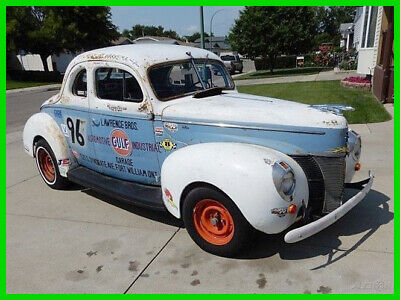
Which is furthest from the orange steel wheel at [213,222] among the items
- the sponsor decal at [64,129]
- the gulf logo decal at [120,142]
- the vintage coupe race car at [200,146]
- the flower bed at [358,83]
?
the flower bed at [358,83]

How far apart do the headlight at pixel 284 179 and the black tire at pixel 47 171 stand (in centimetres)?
332

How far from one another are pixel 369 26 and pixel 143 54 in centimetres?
1193

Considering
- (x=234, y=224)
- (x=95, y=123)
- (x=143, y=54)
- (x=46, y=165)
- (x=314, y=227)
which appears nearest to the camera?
(x=314, y=227)

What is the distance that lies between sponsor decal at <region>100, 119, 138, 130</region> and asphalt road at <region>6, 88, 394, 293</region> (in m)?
1.07

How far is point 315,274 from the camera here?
301cm

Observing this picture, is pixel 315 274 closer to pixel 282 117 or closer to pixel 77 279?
pixel 282 117

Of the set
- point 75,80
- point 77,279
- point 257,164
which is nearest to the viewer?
point 257,164

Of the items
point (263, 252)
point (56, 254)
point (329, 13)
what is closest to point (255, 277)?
point (263, 252)

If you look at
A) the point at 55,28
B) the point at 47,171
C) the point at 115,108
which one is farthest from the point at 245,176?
the point at 55,28

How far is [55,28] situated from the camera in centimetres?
2972

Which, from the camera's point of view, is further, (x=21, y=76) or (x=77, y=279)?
(x=21, y=76)

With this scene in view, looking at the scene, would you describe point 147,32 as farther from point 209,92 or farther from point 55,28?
point 209,92

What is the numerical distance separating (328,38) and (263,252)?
255ft

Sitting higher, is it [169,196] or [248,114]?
[248,114]
